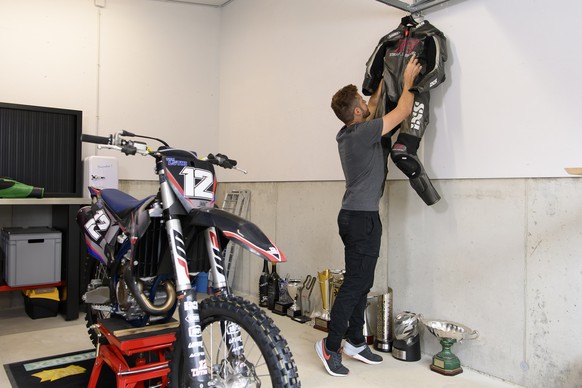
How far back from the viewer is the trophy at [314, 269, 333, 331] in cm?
372

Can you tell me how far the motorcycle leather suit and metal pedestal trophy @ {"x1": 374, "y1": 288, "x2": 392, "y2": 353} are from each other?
76cm

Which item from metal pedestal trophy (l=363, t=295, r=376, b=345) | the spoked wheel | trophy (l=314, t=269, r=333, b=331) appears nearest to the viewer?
the spoked wheel

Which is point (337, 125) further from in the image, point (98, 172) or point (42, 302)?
point (42, 302)

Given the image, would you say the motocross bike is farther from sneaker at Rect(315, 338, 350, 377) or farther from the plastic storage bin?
the plastic storage bin

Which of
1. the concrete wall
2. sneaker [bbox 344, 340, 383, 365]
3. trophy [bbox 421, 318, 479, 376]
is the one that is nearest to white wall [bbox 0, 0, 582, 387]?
the concrete wall

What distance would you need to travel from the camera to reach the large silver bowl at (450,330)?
9.35ft

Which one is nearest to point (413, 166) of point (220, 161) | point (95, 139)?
point (220, 161)

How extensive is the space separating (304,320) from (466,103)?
2224 mm

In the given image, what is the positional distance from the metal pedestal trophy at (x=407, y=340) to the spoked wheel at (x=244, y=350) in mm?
1436

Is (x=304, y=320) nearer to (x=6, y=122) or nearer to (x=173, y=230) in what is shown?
(x=173, y=230)

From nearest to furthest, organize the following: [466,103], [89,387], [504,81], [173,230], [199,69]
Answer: [173,230] → [89,387] → [504,81] → [466,103] → [199,69]

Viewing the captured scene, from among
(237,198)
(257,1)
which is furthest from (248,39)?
(237,198)

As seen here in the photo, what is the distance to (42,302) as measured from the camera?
4.07 meters

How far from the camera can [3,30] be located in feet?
14.3
